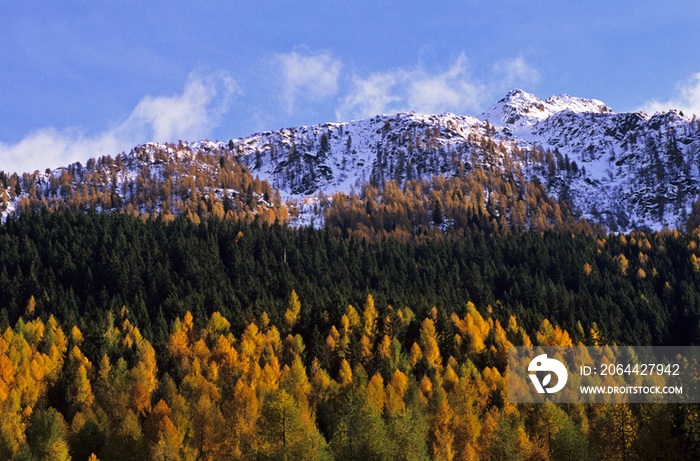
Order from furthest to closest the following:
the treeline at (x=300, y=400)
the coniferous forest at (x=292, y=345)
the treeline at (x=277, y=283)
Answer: the treeline at (x=277, y=283) < the coniferous forest at (x=292, y=345) < the treeline at (x=300, y=400)

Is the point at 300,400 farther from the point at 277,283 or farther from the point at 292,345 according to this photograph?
the point at 277,283

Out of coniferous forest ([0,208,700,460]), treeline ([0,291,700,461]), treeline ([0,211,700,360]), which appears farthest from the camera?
treeline ([0,211,700,360])

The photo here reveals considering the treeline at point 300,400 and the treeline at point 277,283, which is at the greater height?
the treeline at point 277,283

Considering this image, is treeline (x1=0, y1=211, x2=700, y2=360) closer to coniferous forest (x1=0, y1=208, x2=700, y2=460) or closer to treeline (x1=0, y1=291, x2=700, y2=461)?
coniferous forest (x1=0, y1=208, x2=700, y2=460)

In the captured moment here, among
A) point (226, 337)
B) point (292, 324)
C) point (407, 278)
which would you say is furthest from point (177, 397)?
point (407, 278)

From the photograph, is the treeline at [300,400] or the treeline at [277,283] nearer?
the treeline at [300,400]

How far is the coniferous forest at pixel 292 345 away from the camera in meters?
59.5

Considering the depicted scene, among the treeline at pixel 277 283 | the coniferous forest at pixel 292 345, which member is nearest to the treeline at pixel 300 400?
the coniferous forest at pixel 292 345

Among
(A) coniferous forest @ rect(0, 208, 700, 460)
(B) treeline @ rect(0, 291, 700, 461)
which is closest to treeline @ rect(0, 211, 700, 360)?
(A) coniferous forest @ rect(0, 208, 700, 460)

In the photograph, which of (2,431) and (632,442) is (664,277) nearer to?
(632,442)

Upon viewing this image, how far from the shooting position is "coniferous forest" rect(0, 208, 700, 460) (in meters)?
59.5

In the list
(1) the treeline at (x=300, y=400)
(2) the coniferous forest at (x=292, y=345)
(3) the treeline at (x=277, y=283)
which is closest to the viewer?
(1) the treeline at (x=300, y=400)

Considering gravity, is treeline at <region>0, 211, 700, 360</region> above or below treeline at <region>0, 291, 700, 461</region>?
above

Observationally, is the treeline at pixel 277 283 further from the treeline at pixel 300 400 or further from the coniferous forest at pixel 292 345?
the treeline at pixel 300 400
